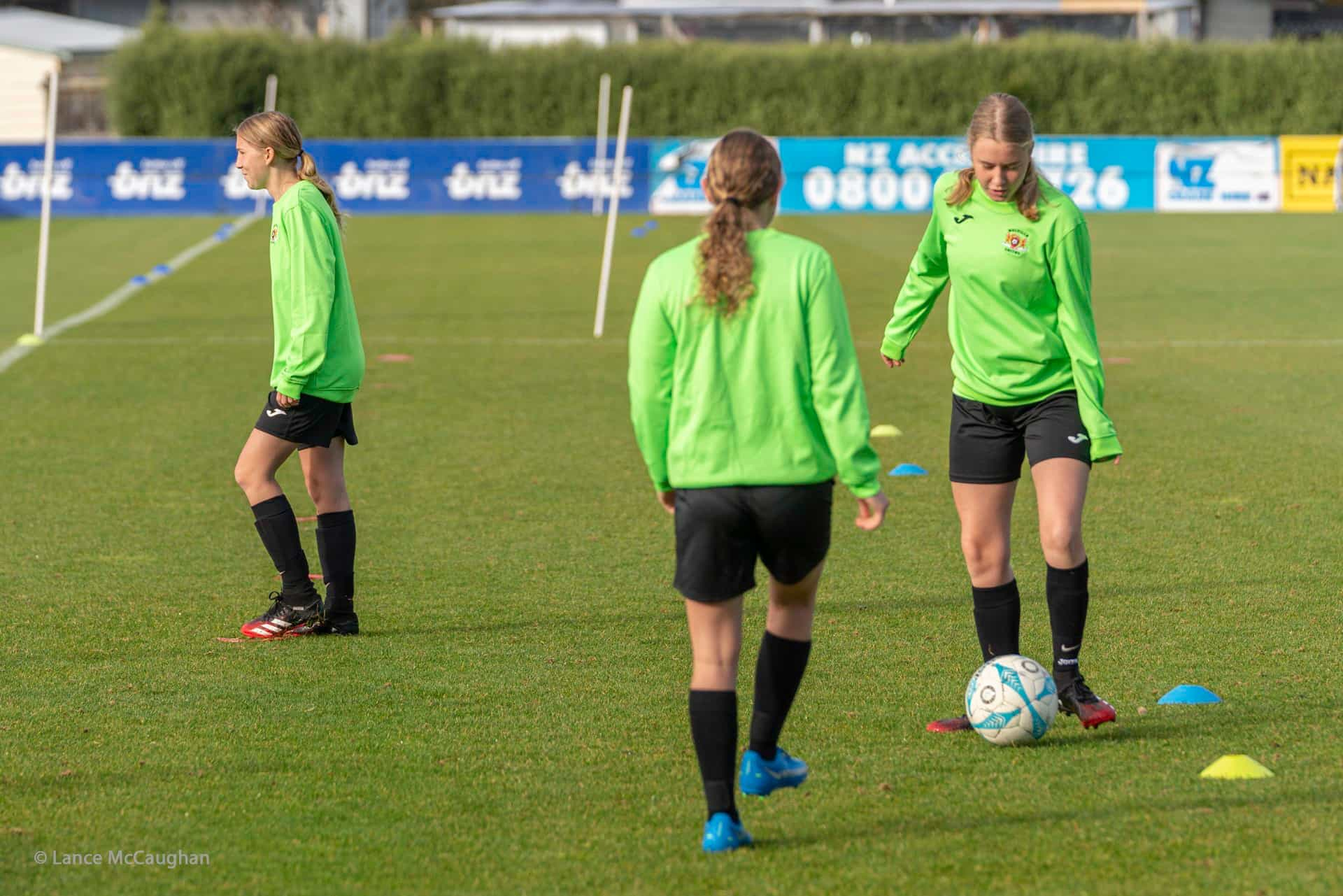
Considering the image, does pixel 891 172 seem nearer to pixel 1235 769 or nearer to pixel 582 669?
pixel 582 669

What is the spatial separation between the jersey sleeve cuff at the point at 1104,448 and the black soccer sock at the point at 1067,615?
0.39m

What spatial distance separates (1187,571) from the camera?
7.44 m

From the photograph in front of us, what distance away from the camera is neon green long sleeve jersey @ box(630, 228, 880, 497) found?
3.97 metres

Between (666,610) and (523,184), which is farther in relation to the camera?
(523,184)

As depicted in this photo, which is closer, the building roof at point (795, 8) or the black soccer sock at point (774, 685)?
the black soccer sock at point (774, 685)

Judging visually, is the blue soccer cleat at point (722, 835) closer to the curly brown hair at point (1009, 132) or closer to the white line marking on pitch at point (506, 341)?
the curly brown hair at point (1009, 132)

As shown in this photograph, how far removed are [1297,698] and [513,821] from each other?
2.63 metres

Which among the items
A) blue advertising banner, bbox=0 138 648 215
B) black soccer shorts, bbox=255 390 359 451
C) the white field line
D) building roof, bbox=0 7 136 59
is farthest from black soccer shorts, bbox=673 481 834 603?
building roof, bbox=0 7 136 59

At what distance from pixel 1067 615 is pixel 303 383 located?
285 cm

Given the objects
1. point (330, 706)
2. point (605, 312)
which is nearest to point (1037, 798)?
point (330, 706)

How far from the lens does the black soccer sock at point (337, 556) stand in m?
6.58

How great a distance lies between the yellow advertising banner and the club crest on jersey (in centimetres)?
3008

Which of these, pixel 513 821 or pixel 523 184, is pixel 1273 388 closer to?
pixel 513 821

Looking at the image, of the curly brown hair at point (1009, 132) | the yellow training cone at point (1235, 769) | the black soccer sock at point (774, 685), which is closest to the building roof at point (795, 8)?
the curly brown hair at point (1009, 132)
